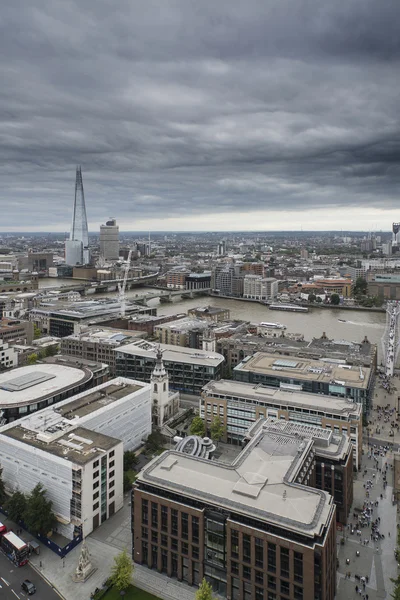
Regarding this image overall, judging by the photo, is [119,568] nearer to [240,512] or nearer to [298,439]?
[240,512]

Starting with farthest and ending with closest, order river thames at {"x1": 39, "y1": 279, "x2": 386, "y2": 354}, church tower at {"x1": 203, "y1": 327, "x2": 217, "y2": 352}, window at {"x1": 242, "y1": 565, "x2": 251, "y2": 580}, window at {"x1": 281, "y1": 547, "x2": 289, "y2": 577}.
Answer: river thames at {"x1": 39, "y1": 279, "x2": 386, "y2": 354}, church tower at {"x1": 203, "y1": 327, "x2": 217, "y2": 352}, window at {"x1": 242, "y1": 565, "x2": 251, "y2": 580}, window at {"x1": 281, "y1": 547, "x2": 289, "y2": 577}

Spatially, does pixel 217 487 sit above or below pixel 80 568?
above

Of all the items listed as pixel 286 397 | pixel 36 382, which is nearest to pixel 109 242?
pixel 36 382

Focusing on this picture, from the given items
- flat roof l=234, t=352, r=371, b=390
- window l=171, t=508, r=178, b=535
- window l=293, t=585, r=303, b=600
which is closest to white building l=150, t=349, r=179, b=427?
flat roof l=234, t=352, r=371, b=390

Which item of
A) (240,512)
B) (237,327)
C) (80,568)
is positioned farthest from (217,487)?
(237,327)

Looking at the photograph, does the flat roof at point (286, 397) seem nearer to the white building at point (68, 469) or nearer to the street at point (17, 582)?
the white building at point (68, 469)

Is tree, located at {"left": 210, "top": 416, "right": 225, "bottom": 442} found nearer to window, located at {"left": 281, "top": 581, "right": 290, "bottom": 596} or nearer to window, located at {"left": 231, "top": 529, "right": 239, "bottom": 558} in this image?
window, located at {"left": 231, "top": 529, "right": 239, "bottom": 558}

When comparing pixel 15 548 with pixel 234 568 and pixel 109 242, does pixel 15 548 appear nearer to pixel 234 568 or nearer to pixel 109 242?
pixel 234 568

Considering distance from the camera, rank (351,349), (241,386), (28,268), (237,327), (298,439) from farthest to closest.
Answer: (28,268) < (237,327) < (351,349) < (241,386) < (298,439)
